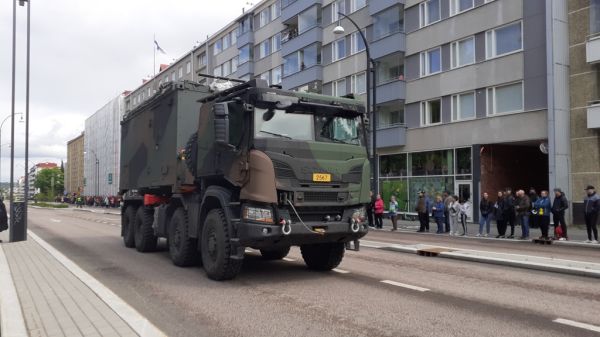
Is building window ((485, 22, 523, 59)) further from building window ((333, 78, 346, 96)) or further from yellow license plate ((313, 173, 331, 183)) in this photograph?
yellow license plate ((313, 173, 331, 183))

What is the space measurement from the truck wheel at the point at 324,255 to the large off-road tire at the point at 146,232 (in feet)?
14.2

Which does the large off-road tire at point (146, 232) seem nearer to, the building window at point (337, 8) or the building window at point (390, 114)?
the building window at point (390, 114)

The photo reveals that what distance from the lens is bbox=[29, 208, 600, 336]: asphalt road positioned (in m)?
5.78

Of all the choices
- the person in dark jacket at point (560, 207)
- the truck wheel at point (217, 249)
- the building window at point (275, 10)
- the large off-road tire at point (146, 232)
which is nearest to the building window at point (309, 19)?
the building window at point (275, 10)

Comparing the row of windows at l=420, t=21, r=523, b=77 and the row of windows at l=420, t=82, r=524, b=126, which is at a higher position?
the row of windows at l=420, t=21, r=523, b=77

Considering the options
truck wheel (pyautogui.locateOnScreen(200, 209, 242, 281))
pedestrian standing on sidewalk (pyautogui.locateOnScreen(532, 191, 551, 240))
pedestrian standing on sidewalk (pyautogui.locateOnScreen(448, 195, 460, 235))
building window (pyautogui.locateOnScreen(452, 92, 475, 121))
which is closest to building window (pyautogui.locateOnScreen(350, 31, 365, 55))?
building window (pyautogui.locateOnScreen(452, 92, 475, 121))

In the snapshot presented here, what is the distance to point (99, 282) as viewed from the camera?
8516 mm

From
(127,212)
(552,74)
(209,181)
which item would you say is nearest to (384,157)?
(552,74)

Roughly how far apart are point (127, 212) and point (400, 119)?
21.5m

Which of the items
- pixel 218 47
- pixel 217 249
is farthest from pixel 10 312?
pixel 218 47

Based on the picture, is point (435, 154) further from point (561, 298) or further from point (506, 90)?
point (561, 298)

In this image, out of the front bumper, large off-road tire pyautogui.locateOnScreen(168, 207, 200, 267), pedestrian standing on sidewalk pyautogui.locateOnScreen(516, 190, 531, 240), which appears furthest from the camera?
pedestrian standing on sidewalk pyautogui.locateOnScreen(516, 190, 531, 240)

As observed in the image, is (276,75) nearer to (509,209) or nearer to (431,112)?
(431,112)

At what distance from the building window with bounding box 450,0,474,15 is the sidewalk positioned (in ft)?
78.0
